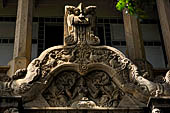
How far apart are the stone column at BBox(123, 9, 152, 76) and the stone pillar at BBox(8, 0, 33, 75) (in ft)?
9.88

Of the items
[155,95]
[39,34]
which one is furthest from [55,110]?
[39,34]

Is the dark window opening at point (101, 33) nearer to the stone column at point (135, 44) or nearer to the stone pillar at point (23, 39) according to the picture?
the stone column at point (135, 44)

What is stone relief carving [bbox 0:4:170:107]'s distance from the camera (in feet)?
34.3

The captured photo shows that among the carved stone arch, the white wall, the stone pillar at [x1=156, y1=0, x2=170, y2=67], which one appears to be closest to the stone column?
the stone pillar at [x1=156, y1=0, x2=170, y2=67]

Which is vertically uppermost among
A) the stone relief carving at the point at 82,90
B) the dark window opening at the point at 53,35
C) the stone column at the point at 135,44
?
the dark window opening at the point at 53,35

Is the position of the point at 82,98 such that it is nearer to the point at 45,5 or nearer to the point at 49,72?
the point at 49,72

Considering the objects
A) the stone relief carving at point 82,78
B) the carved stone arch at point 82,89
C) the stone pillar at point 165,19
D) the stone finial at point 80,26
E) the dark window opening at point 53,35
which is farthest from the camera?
the dark window opening at point 53,35

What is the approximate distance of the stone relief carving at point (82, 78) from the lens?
10.4 metres

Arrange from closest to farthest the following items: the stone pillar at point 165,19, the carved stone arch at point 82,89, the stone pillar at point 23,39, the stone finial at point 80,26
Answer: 1. the carved stone arch at point 82,89
2. the stone finial at point 80,26
3. the stone pillar at point 23,39
4. the stone pillar at point 165,19

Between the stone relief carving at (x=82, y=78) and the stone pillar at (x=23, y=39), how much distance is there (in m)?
0.91

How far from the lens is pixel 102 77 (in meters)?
11.1

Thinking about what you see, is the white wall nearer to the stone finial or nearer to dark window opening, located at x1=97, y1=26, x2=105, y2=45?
dark window opening, located at x1=97, y1=26, x2=105, y2=45

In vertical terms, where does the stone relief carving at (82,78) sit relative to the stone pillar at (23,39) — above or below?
below

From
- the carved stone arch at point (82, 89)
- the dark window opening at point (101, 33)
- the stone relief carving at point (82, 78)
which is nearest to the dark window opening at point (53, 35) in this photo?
the dark window opening at point (101, 33)
